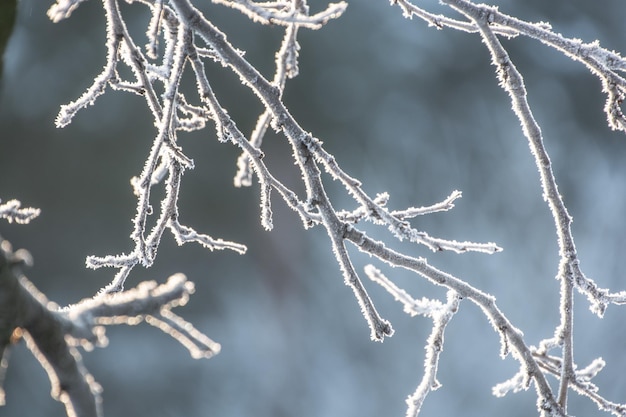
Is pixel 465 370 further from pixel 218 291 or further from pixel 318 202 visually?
pixel 318 202

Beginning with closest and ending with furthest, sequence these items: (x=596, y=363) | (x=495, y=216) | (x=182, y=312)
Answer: (x=596, y=363), (x=182, y=312), (x=495, y=216)

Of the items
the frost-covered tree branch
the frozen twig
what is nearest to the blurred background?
the frozen twig

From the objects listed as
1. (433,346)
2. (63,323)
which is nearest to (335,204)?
(433,346)

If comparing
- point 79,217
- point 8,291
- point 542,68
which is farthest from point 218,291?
point 8,291

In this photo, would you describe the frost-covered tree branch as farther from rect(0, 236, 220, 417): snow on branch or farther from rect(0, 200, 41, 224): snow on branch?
rect(0, 200, 41, 224): snow on branch

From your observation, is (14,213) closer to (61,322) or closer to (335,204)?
(61,322)

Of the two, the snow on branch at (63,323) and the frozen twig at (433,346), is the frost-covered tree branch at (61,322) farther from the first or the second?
the frozen twig at (433,346)

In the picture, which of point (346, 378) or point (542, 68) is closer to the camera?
point (346, 378)

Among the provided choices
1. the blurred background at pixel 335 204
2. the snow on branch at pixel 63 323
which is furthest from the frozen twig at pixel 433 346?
the blurred background at pixel 335 204
